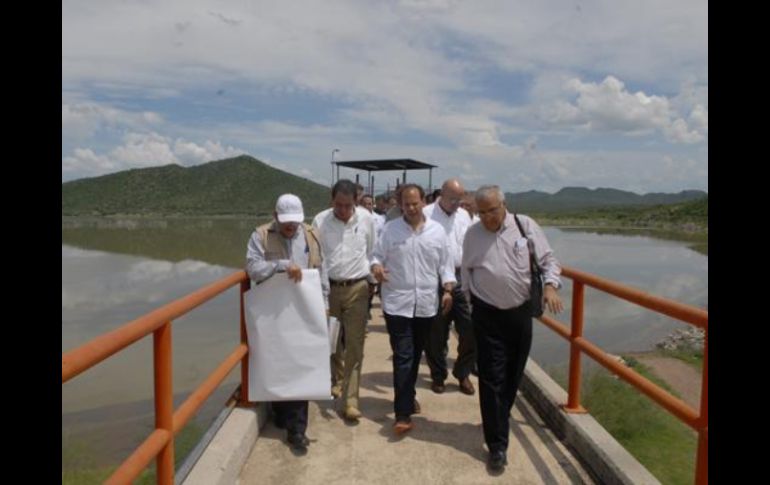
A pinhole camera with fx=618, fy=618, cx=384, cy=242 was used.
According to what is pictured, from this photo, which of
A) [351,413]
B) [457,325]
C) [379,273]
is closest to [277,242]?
[379,273]

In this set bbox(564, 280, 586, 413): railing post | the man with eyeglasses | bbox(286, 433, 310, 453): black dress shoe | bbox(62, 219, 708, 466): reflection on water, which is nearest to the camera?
the man with eyeglasses

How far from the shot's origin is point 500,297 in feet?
12.5

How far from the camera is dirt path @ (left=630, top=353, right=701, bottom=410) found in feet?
38.4

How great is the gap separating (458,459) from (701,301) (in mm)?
23326

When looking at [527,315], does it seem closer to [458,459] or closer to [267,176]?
[458,459]

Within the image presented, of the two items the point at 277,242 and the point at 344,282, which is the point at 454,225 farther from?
the point at 277,242

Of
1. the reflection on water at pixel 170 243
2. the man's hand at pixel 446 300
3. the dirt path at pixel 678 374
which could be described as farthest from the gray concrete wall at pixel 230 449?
the reflection on water at pixel 170 243

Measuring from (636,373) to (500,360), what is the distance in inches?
31.8

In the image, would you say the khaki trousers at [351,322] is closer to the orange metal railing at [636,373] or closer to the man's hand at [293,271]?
the man's hand at [293,271]

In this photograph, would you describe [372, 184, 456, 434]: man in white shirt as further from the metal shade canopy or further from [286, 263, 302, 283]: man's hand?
the metal shade canopy

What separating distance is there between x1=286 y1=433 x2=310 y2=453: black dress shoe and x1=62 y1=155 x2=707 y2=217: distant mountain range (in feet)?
330

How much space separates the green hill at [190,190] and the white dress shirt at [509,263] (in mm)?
100329

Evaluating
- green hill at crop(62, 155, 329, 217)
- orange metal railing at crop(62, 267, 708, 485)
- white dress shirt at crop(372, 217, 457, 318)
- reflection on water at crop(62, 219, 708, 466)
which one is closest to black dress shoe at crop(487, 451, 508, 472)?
orange metal railing at crop(62, 267, 708, 485)
